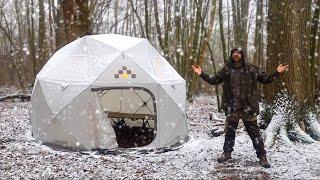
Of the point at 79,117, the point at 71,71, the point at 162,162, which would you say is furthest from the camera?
the point at 71,71

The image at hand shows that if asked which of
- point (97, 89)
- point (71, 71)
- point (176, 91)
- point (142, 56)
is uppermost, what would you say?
point (142, 56)

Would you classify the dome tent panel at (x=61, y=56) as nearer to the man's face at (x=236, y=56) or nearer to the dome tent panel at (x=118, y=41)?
the dome tent panel at (x=118, y=41)

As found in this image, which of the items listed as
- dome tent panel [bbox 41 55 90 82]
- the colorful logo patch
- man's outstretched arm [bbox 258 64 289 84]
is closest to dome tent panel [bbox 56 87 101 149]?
dome tent panel [bbox 41 55 90 82]

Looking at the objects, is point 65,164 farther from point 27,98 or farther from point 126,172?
point 27,98

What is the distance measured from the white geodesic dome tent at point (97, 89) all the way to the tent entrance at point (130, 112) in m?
1.79

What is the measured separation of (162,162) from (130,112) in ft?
15.5

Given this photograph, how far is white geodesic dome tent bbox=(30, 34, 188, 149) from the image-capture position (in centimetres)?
830

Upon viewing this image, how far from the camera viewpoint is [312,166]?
6523 mm

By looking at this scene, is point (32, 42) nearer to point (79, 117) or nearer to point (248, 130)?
point (79, 117)

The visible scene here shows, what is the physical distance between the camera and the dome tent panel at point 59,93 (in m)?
8.35

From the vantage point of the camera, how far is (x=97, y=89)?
8.34 m

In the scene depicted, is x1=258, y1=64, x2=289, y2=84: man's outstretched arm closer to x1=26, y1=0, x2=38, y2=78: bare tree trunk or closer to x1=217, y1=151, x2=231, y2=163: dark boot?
x1=217, y1=151, x2=231, y2=163: dark boot

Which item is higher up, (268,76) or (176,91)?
(268,76)

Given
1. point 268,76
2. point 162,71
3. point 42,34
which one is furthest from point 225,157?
point 42,34
